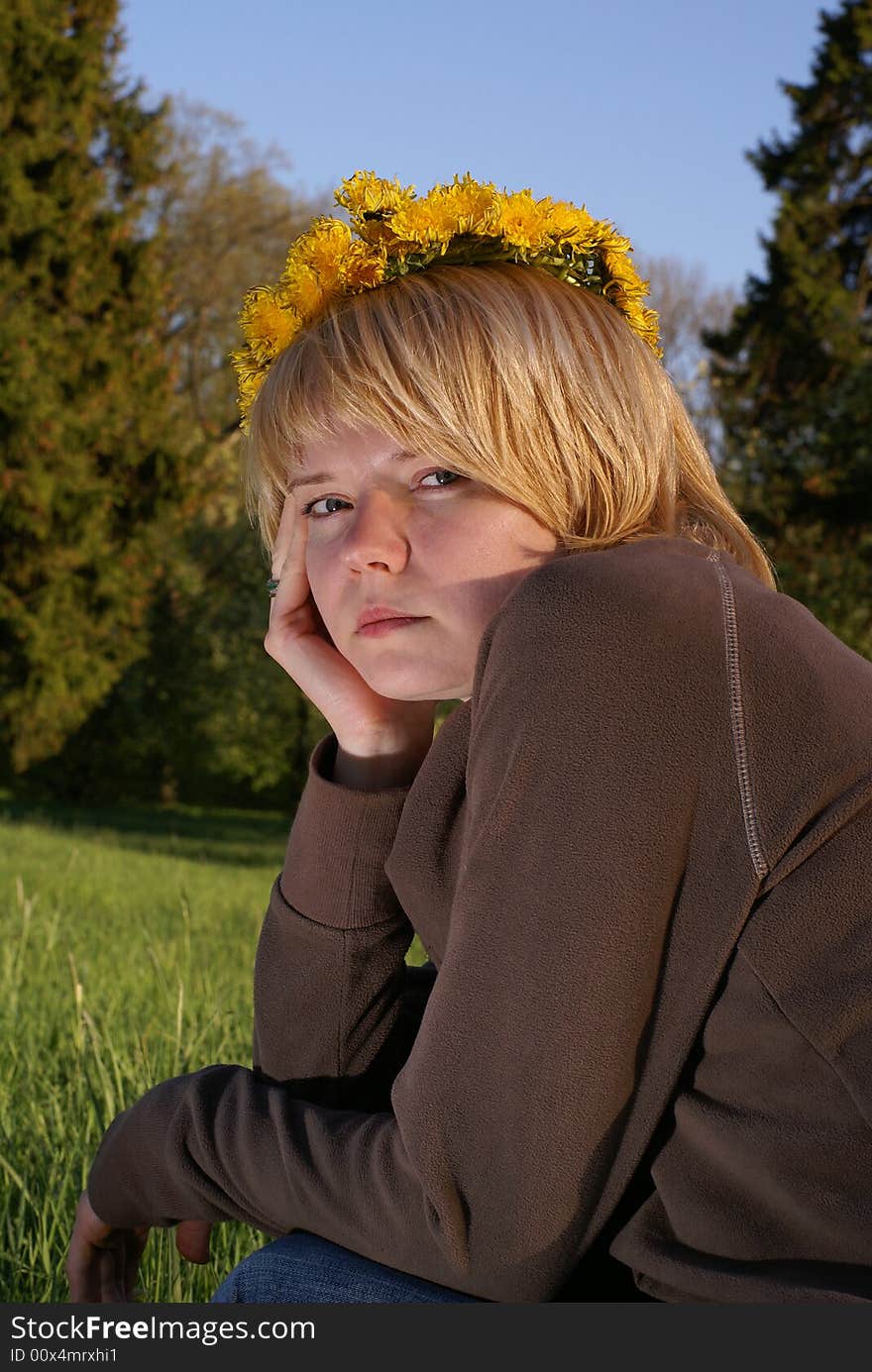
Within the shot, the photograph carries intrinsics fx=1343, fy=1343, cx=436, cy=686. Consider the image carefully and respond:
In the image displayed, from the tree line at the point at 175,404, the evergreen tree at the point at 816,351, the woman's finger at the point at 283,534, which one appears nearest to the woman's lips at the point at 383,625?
the woman's finger at the point at 283,534

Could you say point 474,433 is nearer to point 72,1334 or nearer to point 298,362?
point 298,362

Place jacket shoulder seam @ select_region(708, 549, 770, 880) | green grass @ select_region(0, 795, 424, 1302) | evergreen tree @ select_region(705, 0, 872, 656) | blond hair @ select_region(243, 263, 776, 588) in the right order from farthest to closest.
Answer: evergreen tree @ select_region(705, 0, 872, 656) → green grass @ select_region(0, 795, 424, 1302) → blond hair @ select_region(243, 263, 776, 588) → jacket shoulder seam @ select_region(708, 549, 770, 880)

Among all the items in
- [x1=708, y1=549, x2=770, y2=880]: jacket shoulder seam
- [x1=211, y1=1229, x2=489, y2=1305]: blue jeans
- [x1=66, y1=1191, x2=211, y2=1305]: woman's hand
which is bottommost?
[x1=66, y1=1191, x2=211, y2=1305]: woman's hand

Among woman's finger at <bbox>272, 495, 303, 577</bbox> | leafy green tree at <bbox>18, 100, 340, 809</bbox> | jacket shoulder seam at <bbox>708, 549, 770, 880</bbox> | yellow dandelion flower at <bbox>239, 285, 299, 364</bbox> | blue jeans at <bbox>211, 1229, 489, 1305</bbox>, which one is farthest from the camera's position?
leafy green tree at <bbox>18, 100, 340, 809</bbox>

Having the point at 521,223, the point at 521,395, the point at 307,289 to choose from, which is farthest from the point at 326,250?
the point at 521,395

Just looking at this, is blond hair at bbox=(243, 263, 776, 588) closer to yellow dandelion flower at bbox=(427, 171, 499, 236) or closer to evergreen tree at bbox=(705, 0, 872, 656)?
yellow dandelion flower at bbox=(427, 171, 499, 236)

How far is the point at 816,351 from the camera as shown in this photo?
1518 centimetres

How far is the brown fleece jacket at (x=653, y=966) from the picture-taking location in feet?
3.76

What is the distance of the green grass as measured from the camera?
2369 mm

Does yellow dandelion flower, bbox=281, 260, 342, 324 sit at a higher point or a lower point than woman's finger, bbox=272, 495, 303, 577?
higher

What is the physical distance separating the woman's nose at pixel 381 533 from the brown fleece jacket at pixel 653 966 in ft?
1.30

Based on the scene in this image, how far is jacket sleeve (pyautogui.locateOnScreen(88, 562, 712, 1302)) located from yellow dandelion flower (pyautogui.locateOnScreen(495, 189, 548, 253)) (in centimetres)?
68

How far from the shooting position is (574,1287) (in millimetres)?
1286

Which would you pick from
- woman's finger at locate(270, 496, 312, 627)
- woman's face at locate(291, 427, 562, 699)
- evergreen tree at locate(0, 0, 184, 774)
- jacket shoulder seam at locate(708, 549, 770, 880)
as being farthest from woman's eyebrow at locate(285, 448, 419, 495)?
evergreen tree at locate(0, 0, 184, 774)
